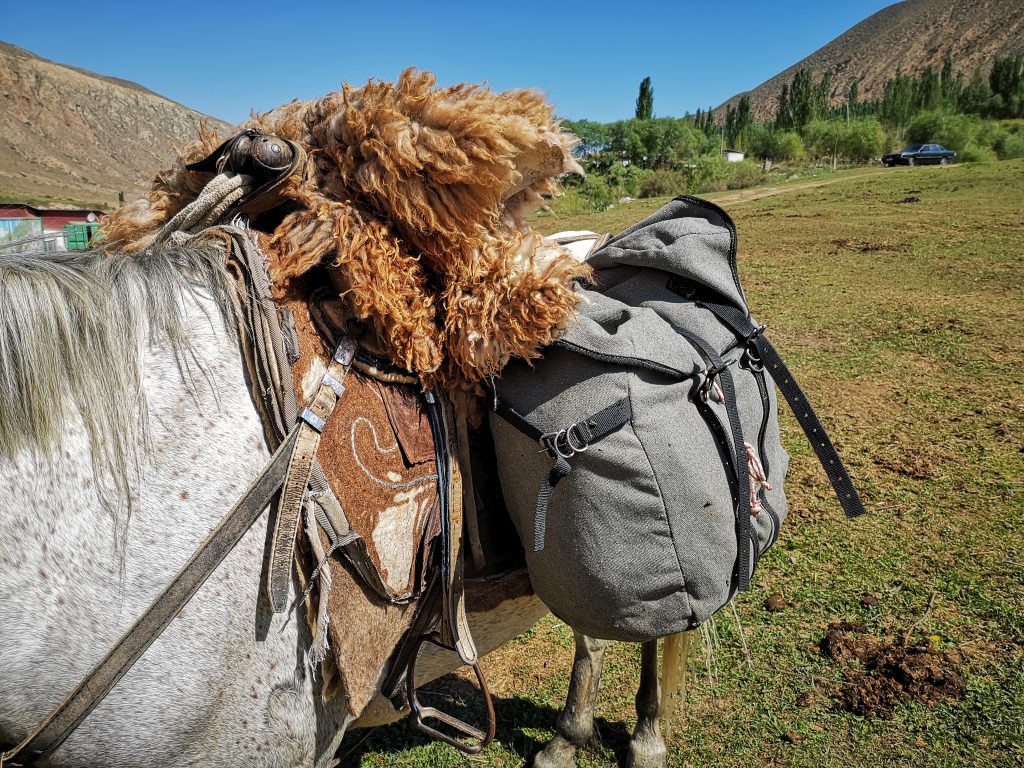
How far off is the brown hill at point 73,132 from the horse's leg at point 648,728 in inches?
1995

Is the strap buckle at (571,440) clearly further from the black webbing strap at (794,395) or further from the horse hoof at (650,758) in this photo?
the horse hoof at (650,758)

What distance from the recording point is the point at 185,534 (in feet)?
3.78

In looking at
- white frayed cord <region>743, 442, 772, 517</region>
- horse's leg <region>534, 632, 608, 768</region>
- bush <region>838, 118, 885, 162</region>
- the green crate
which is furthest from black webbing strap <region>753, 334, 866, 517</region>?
bush <region>838, 118, 885, 162</region>

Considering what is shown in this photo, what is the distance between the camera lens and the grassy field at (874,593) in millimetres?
2439

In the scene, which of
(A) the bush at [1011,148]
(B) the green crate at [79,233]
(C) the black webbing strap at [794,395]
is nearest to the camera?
(C) the black webbing strap at [794,395]

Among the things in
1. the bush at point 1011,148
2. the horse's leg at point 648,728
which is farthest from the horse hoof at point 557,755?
the bush at point 1011,148

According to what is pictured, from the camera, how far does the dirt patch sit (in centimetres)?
253

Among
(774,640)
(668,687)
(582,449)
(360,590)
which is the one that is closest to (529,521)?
(582,449)

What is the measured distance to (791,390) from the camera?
1.80m

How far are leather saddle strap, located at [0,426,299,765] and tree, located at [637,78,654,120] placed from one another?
70.2m

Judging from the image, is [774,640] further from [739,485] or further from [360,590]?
[360,590]

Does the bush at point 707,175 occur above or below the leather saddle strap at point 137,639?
below

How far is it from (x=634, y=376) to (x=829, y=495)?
3.22 meters

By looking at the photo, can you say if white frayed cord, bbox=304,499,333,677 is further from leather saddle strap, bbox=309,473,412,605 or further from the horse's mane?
the horse's mane
